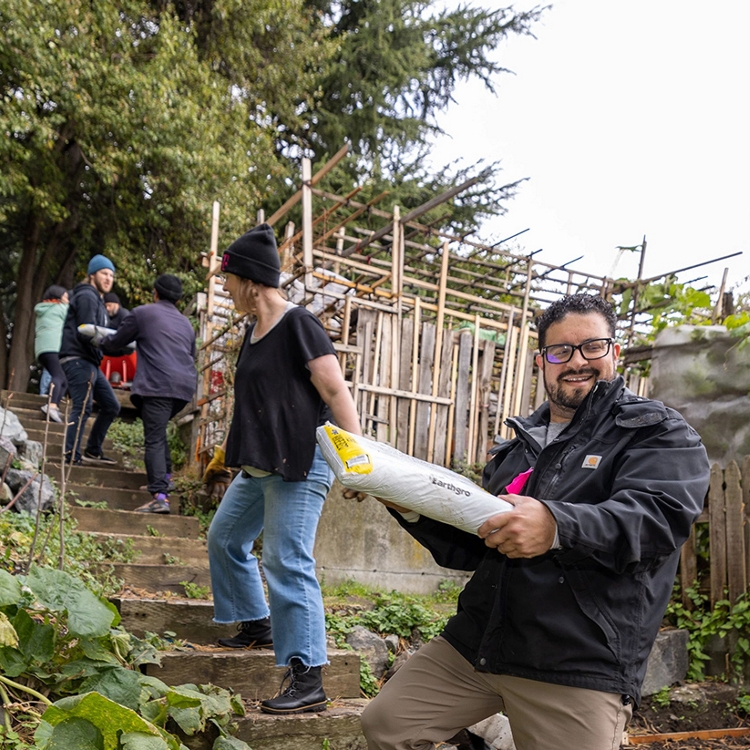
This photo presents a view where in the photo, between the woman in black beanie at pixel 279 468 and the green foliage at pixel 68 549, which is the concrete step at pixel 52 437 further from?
the woman in black beanie at pixel 279 468

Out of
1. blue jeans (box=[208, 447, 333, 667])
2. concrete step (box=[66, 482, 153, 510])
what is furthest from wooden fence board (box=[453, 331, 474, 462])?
blue jeans (box=[208, 447, 333, 667])

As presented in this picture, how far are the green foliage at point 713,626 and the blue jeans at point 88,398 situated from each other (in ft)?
→ 15.6

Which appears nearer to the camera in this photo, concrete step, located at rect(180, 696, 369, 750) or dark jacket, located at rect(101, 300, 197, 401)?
concrete step, located at rect(180, 696, 369, 750)

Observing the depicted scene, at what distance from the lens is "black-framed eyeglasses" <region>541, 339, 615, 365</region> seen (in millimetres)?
2260

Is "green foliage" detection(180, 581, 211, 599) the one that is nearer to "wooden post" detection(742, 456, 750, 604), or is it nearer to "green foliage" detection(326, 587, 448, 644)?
"green foliage" detection(326, 587, 448, 644)

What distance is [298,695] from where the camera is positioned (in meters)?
3.12

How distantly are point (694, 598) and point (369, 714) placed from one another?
3849 millimetres

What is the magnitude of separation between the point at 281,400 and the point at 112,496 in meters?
3.78

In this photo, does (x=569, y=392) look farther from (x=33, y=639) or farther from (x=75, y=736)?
(x=33, y=639)

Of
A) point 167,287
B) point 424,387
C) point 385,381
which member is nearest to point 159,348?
point 167,287

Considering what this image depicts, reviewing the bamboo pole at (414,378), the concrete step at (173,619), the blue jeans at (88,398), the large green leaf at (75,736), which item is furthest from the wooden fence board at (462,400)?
the large green leaf at (75,736)

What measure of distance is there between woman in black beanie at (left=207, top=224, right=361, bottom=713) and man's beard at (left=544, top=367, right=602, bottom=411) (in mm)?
1003

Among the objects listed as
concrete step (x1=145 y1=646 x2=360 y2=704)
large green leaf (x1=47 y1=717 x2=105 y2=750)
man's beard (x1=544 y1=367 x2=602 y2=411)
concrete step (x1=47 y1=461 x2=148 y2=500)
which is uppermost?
man's beard (x1=544 y1=367 x2=602 y2=411)

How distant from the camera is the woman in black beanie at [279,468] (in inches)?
123
